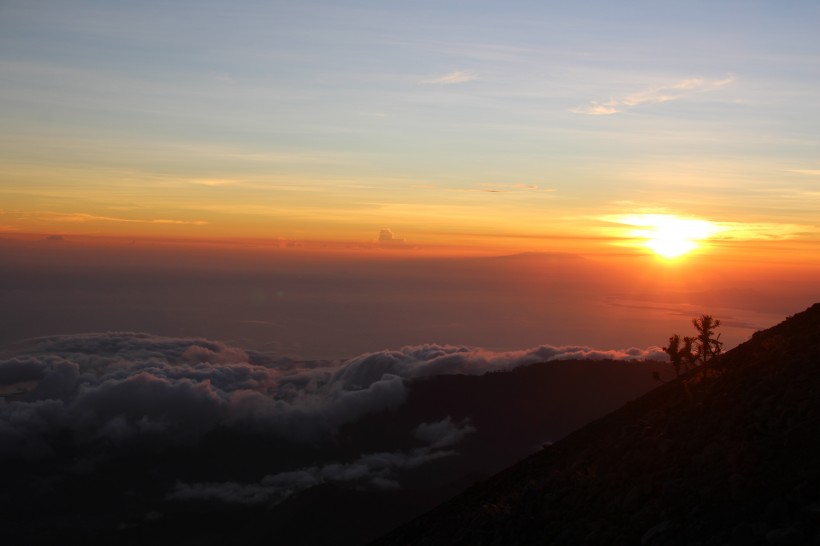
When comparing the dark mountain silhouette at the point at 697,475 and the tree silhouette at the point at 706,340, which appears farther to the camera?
the tree silhouette at the point at 706,340

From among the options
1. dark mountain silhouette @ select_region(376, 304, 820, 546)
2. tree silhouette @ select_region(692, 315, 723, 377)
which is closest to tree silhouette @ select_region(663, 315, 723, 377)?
tree silhouette @ select_region(692, 315, 723, 377)

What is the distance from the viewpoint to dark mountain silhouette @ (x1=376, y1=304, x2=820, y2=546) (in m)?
15.3

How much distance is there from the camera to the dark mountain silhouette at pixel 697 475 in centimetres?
1534

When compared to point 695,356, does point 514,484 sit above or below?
below

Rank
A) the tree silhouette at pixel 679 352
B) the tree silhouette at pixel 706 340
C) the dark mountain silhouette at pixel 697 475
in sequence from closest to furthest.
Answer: the dark mountain silhouette at pixel 697 475 < the tree silhouette at pixel 706 340 < the tree silhouette at pixel 679 352

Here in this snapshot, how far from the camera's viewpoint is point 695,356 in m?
28.9

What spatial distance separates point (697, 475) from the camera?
1806 centimetres

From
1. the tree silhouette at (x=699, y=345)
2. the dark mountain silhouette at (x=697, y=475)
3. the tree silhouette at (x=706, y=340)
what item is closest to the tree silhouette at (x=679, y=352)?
the tree silhouette at (x=699, y=345)

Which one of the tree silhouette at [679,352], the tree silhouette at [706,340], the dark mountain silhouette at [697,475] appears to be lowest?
the dark mountain silhouette at [697,475]

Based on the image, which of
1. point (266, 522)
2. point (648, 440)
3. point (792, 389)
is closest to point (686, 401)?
point (648, 440)

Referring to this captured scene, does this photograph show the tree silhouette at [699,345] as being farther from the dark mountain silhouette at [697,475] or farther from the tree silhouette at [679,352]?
the dark mountain silhouette at [697,475]

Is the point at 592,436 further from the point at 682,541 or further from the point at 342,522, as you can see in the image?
the point at 342,522

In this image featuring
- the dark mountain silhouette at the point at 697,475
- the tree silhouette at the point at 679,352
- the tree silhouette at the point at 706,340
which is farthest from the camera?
the tree silhouette at the point at 679,352

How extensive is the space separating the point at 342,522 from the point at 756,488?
6453 inches
